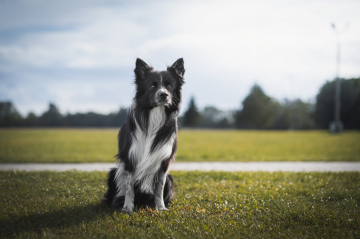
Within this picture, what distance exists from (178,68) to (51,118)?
3194 inches

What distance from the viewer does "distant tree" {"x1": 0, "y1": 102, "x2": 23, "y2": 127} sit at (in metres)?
69.2

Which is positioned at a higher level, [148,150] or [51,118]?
[148,150]

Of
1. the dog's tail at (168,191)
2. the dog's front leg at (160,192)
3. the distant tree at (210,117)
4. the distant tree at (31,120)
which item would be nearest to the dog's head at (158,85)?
the dog's front leg at (160,192)

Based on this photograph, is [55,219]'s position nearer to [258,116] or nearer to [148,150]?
[148,150]

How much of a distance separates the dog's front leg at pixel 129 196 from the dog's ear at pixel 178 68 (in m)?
1.91

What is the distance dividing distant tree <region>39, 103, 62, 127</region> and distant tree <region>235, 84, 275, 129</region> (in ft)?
183

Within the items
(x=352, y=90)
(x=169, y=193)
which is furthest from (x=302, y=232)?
(x=352, y=90)

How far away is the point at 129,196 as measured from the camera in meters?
4.09

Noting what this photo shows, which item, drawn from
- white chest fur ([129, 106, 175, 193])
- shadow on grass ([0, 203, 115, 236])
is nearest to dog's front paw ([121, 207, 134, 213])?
shadow on grass ([0, 203, 115, 236])

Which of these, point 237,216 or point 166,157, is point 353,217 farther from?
point 166,157

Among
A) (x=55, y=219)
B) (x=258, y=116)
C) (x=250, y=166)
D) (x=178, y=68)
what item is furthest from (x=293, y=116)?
(x=55, y=219)

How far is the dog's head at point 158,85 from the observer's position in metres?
3.73

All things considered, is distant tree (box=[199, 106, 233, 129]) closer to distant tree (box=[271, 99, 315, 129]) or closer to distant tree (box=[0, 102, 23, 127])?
distant tree (box=[271, 99, 315, 129])

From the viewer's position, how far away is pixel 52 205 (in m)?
4.41
